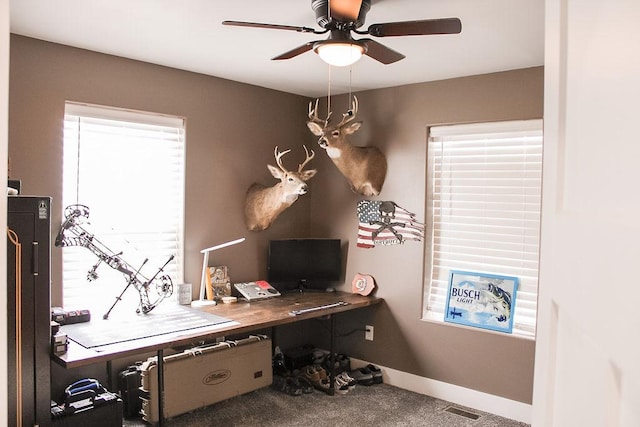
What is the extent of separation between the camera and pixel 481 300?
3.95m

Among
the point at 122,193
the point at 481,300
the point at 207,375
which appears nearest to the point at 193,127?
the point at 122,193

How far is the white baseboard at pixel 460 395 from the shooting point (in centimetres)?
374

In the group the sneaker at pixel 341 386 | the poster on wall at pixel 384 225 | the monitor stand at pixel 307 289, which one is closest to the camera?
the sneaker at pixel 341 386

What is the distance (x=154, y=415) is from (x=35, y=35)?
241 cm

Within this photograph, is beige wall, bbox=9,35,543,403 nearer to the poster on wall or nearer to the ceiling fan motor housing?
the poster on wall

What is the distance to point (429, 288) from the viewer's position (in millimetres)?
4270

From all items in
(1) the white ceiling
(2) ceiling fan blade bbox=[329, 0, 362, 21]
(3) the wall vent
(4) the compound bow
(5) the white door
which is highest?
(1) the white ceiling

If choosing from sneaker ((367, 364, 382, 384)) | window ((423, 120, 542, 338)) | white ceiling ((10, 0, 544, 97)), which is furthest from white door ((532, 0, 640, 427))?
→ sneaker ((367, 364, 382, 384))

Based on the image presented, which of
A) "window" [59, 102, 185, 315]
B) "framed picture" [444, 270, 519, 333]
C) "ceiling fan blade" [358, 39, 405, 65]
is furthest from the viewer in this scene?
"framed picture" [444, 270, 519, 333]

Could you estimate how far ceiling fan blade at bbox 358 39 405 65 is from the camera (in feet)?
8.20

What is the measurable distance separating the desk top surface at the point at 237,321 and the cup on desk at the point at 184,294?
104mm

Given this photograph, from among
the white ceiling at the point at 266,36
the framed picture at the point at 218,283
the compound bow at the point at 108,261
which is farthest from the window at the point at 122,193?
the white ceiling at the point at 266,36

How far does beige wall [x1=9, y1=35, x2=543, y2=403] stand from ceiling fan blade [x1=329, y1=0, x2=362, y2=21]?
1.86 metres

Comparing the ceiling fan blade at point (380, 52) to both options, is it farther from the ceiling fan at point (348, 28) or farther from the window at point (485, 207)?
the window at point (485, 207)
